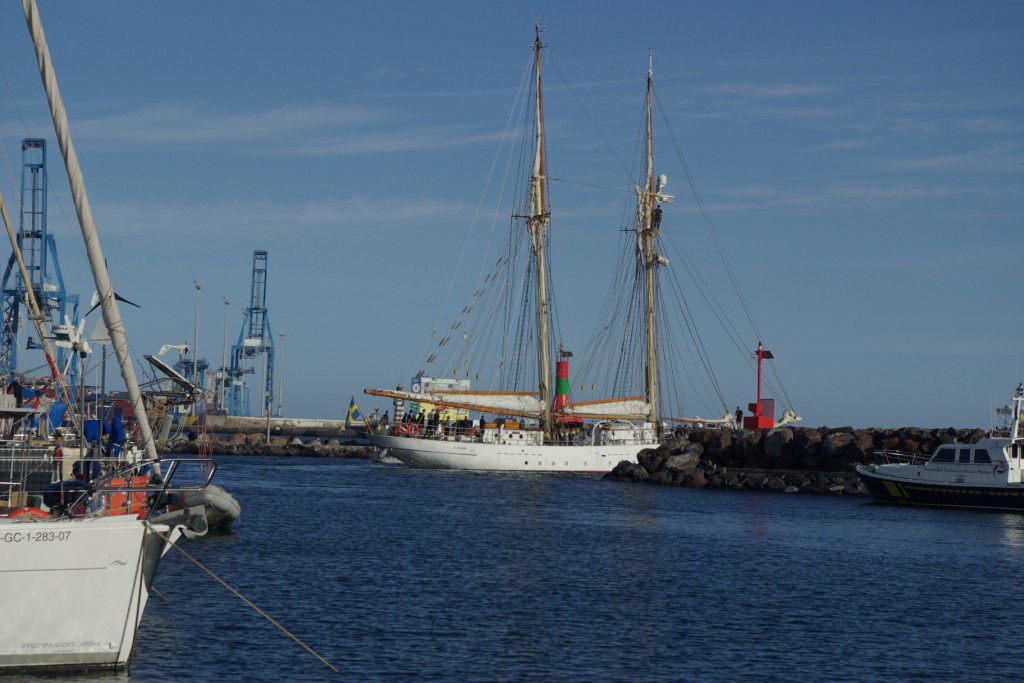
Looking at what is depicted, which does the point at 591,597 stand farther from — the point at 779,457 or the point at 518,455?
the point at 518,455

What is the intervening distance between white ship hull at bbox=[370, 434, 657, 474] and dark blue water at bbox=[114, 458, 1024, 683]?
34.5 metres

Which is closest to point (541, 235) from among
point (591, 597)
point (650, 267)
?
point (650, 267)

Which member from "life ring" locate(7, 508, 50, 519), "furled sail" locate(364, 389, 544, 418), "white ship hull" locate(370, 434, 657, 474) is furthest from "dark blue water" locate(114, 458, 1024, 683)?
"furled sail" locate(364, 389, 544, 418)

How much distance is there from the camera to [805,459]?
8544 centimetres

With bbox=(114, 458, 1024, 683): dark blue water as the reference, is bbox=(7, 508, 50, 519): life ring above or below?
above

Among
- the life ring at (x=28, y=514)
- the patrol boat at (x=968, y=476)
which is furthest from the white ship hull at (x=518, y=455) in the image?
the life ring at (x=28, y=514)

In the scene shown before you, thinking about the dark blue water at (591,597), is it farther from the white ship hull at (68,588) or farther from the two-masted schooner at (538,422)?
the two-masted schooner at (538,422)

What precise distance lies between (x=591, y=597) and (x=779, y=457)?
5572 cm

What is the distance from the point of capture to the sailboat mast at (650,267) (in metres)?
105

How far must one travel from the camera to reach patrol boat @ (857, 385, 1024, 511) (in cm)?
6172

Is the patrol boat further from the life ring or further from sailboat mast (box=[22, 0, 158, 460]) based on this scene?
the life ring

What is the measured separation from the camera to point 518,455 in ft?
321

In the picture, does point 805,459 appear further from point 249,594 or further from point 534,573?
point 249,594

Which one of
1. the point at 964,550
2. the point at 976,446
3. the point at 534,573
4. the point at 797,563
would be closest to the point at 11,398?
the point at 534,573
